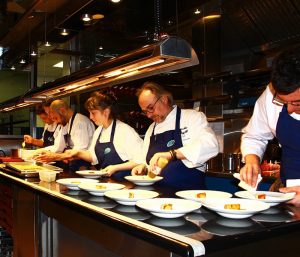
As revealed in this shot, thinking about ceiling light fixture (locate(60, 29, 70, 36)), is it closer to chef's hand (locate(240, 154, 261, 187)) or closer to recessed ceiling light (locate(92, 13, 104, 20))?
recessed ceiling light (locate(92, 13, 104, 20))

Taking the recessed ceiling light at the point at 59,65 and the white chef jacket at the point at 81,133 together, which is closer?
the white chef jacket at the point at 81,133

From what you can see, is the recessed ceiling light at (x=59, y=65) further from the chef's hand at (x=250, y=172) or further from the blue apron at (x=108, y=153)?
the chef's hand at (x=250, y=172)

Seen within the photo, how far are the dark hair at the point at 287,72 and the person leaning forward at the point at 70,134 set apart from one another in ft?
9.21

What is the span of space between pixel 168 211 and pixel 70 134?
345 cm

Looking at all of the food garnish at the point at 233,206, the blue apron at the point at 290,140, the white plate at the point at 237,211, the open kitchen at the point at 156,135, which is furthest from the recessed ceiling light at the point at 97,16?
the food garnish at the point at 233,206

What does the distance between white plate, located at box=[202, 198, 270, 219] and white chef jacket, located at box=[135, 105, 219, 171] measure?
114cm

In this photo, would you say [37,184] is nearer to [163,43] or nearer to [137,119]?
[163,43]

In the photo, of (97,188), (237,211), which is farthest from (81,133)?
(237,211)

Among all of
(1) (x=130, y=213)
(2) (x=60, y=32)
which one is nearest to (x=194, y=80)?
(2) (x=60, y=32)

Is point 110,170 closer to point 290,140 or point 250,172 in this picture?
point 250,172

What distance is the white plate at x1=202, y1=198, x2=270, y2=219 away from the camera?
142 cm

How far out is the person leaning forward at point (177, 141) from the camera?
281cm

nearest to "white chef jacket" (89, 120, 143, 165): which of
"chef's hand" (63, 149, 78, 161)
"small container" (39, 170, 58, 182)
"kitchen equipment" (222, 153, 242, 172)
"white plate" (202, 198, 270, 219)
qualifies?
"chef's hand" (63, 149, 78, 161)

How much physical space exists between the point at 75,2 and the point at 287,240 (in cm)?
363
